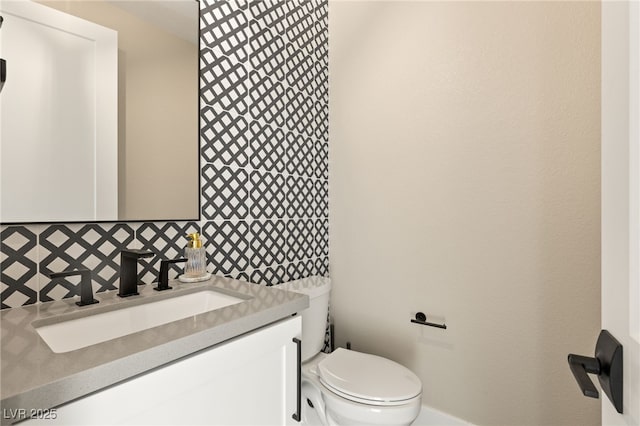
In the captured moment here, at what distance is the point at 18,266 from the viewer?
0.89 metres

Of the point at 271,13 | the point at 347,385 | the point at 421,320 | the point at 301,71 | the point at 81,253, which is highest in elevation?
the point at 271,13

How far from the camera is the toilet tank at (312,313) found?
1522mm

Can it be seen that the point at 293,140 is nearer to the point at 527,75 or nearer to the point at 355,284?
the point at 355,284

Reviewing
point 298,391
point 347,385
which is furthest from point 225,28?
point 347,385

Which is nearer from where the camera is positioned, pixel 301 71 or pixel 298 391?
pixel 298 391

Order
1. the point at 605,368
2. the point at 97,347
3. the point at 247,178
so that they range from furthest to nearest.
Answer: the point at 247,178
the point at 97,347
the point at 605,368

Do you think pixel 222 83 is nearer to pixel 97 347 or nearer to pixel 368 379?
pixel 97 347

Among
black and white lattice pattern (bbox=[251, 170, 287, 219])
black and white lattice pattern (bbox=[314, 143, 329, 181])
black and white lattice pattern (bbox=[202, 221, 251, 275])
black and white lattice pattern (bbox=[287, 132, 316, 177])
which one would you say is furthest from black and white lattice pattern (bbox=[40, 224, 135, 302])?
black and white lattice pattern (bbox=[314, 143, 329, 181])

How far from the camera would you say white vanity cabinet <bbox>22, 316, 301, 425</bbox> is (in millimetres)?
545

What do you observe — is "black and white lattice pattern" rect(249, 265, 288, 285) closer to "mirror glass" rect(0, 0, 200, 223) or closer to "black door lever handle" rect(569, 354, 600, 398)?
"mirror glass" rect(0, 0, 200, 223)

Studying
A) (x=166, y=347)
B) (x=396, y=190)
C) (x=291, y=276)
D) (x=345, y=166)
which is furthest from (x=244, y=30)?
(x=166, y=347)

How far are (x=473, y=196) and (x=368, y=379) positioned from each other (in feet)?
2.99

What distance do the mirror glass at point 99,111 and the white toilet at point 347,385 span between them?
2.46 ft

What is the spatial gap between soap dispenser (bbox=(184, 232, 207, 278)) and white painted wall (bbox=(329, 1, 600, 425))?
0.95 m
